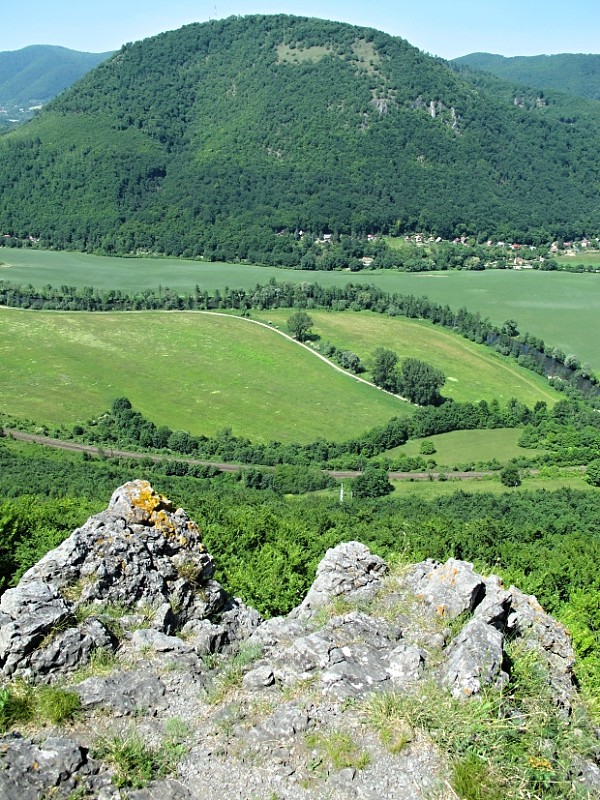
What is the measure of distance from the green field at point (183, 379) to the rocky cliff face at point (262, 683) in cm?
6492

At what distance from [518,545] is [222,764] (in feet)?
85.5

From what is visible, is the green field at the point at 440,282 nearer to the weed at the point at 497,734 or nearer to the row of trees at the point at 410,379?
the row of trees at the point at 410,379

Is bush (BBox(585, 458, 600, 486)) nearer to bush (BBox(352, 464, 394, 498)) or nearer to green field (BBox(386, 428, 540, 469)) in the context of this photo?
green field (BBox(386, 428, 540, 469))

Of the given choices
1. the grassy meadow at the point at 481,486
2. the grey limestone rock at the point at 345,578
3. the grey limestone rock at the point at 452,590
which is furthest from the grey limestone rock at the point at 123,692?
the grassy meadow at the point at 481,486

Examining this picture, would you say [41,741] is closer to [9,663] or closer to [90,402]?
[9,663]

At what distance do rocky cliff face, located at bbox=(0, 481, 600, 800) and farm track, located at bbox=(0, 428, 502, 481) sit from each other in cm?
5476

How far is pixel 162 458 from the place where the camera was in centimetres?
7281

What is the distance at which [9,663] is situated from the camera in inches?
477

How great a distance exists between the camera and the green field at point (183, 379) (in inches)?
3322

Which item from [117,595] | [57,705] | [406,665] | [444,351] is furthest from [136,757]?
[444,351]

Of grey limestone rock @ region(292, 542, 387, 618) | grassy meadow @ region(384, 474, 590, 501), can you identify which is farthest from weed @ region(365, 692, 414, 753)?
grassy meadow @ region(384, 474, 590, 501)

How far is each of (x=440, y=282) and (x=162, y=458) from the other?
404ft

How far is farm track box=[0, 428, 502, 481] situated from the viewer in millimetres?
71188

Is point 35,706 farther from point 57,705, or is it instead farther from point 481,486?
point 481,486
